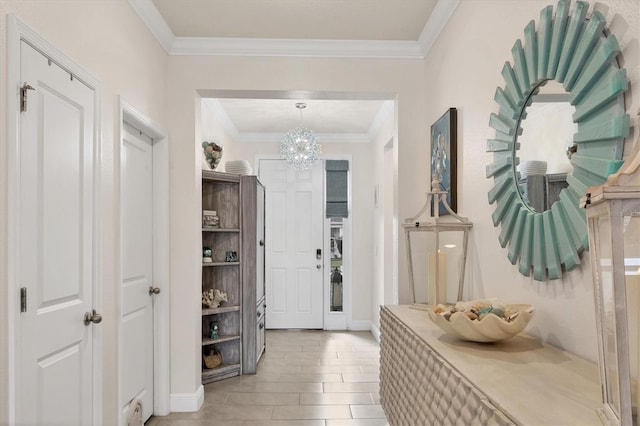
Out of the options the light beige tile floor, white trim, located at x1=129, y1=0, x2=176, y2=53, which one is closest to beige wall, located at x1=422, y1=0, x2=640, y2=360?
the light beige tile floor

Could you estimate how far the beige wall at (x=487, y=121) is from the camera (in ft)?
4.65

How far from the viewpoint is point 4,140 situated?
157 centimetres

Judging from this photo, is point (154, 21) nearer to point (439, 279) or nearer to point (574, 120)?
point (439, 279)

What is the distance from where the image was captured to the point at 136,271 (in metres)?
3.01

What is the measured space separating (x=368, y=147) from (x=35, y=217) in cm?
510

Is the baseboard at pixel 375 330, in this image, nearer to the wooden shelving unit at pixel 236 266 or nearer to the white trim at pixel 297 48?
the wooden shelving unit at pixel 236 266

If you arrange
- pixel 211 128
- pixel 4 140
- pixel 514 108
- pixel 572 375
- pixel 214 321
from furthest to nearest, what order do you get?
pixel 211 128
pixel 214 321
pixel 514 108
pixel 4 140
pixel 572 375

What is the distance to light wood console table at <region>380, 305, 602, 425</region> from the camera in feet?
3.55

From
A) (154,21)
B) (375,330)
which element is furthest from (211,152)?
(375,330)

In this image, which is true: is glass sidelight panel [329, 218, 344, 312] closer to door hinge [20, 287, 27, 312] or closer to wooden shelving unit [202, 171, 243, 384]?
wooden shelving unit [202, 171, 243, 384]

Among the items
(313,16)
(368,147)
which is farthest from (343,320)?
(313,16)

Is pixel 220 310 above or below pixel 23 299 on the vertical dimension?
below

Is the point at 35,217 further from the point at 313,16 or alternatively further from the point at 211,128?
the point at 211,128

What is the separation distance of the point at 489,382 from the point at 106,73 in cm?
227
